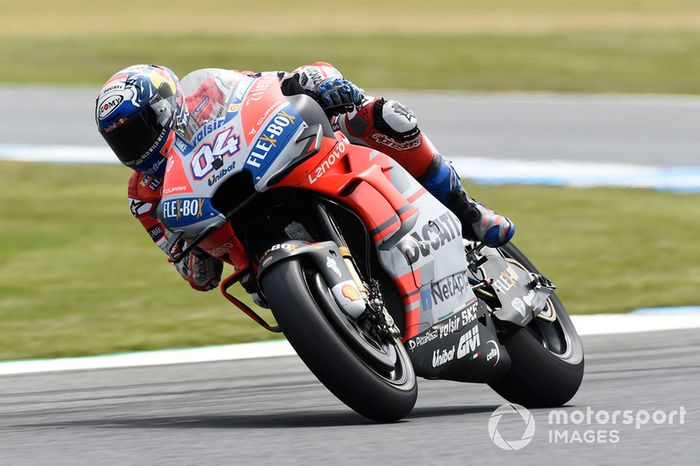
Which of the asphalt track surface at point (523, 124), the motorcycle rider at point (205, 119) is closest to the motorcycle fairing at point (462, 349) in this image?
the motorcycle rider at point (205, 119)

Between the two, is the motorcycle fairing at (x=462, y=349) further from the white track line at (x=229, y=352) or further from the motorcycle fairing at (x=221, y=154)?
the white track line at (x=229, y=352)

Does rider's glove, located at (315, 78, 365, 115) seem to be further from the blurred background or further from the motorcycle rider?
the blurred background

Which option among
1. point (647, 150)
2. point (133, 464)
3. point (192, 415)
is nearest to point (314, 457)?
point (133, 464)

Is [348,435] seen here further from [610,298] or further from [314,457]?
[610,298]

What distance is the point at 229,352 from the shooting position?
6.50 m

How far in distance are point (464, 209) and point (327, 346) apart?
1.52m

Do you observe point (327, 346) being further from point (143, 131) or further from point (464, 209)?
point (464, 209)

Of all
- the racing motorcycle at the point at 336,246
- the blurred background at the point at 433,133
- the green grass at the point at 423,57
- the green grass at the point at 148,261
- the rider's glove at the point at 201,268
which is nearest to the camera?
the racing motorcycle at the point at 336,246

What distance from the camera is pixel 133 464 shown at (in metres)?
3.74

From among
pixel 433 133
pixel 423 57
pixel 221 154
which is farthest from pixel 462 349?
pixel 423 57

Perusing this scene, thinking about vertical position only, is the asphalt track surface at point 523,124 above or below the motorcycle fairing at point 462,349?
below

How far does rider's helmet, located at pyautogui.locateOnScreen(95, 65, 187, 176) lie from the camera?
447cm

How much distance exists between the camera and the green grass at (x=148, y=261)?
7191mm

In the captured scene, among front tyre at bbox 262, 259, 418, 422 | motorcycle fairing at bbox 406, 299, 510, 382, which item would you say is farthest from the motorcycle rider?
front tyre at bbox 262, 259, 418, 422
